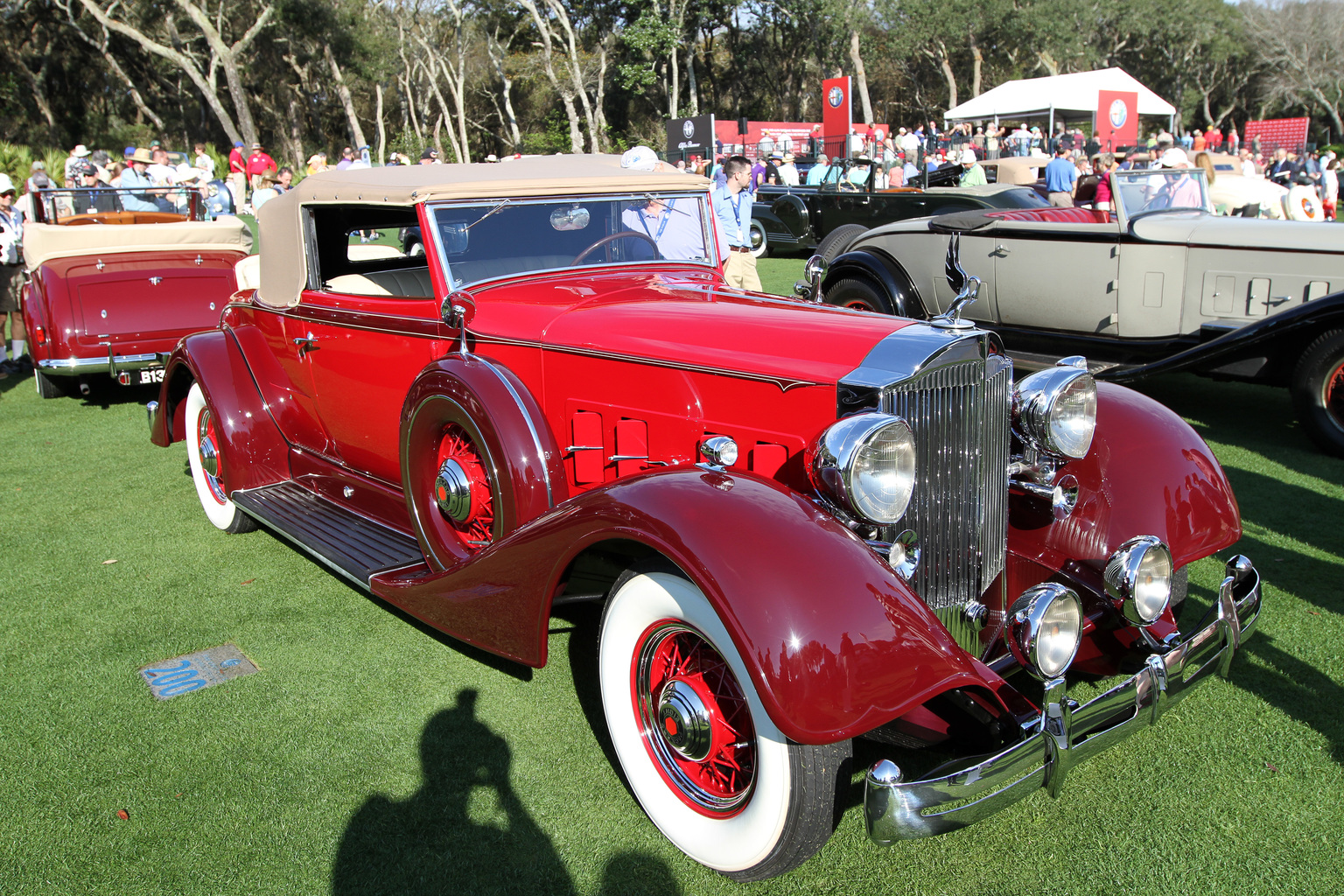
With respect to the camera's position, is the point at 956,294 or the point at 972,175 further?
the point at 972,175

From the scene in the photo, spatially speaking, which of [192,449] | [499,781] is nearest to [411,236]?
[192,449]

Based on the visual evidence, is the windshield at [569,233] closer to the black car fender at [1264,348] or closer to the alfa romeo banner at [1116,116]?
the black car fender at [1264,348]

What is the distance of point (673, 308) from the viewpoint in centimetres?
321

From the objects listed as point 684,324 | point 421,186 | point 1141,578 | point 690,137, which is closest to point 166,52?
point 690,137

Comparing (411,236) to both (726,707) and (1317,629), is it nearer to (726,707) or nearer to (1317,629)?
(726,707)

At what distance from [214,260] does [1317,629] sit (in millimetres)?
8467

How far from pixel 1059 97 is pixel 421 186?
2166 centimetres

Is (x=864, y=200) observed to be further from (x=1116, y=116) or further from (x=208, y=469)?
(x=1116, y=116)

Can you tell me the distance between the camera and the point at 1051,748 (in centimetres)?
212

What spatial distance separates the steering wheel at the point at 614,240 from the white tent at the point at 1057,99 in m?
20.3

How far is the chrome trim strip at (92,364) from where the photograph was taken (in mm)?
7438

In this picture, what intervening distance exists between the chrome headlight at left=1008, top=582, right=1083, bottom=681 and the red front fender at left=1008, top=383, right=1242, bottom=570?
754 mm

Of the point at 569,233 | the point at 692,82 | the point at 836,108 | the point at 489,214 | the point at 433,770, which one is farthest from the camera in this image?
the point at 692,82

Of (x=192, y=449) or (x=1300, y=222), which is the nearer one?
(x=192, y=449)
